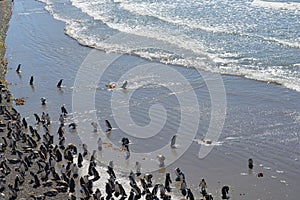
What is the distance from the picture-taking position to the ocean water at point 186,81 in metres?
20.7

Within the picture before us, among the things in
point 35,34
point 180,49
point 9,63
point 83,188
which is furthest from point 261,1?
point 83,188

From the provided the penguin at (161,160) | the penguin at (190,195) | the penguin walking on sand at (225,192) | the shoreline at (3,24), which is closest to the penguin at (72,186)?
the penguin at (161,160)

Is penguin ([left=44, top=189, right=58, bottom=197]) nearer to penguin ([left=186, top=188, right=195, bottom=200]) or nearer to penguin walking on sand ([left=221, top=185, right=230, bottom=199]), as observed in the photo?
penguin ([left=186, top=188, right=195, bottom=200])

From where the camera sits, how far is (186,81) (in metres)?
30.2

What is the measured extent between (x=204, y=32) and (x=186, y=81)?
39.9 feet

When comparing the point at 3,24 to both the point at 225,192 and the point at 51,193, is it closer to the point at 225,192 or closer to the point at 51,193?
the point at 51,193

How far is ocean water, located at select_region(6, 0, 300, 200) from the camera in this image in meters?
20.7

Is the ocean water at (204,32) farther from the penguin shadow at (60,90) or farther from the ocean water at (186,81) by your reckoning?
the penguin shadow at (60,90)

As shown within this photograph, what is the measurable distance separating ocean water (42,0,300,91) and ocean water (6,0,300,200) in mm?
92

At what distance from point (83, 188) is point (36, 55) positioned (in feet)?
70.3

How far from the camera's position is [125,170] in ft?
66.8

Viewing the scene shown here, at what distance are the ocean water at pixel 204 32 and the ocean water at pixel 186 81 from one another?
0.09 meters

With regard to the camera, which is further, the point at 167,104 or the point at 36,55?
the point at 36,55

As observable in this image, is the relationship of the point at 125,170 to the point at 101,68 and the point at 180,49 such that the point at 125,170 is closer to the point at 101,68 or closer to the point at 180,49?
the point at 101,68
